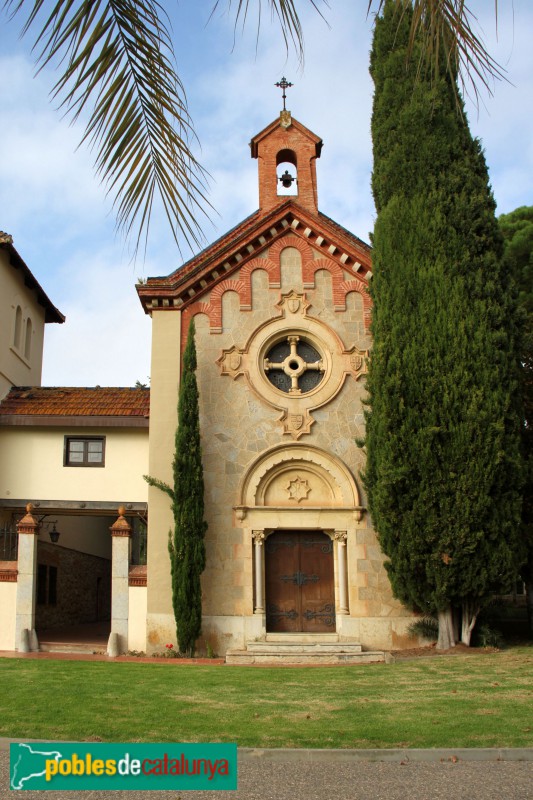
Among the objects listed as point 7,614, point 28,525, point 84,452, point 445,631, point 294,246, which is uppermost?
point 294,246

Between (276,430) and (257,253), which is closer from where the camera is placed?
(276,430)

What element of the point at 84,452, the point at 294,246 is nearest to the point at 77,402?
the point at 84,452

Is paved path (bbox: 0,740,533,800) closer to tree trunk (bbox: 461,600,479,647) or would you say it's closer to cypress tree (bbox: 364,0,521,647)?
cypress tree (bbox: 364,0,521,647)

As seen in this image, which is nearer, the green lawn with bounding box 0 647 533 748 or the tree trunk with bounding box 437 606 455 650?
the green lawn with bounding box 0 647 533 748

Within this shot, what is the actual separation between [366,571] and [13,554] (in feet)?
29.1

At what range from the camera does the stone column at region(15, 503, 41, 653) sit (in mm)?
15797

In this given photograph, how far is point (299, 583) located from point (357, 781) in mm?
10792

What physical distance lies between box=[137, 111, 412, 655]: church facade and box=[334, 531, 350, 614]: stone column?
0.04 meters

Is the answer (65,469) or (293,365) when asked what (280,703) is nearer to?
(293,365)

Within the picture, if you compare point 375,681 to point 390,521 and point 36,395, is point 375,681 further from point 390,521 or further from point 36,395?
point 36,395

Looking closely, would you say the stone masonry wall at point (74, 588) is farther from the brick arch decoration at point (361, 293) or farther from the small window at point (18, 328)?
the brick arch decoration at point (361, 293)

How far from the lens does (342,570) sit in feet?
54.5

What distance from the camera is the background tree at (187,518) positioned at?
611 inches

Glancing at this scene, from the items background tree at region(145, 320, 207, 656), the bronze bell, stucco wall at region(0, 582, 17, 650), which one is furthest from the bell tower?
stucco wall at region(0, 582, 17, 650)
